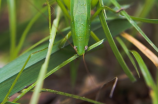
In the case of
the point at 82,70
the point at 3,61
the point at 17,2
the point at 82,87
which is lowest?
the point at 82,87

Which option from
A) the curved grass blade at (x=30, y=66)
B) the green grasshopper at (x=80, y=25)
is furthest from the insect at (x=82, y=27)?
the curved grass blade at (x=30, y=66)

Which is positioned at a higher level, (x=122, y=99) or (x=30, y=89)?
(x=30, y=89)

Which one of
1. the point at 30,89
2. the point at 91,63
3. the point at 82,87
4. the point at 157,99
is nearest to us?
the point at 157,99

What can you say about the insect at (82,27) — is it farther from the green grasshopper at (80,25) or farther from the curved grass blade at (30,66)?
the curved grass blade at (30,66)

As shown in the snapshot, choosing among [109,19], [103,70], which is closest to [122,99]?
[103,70]

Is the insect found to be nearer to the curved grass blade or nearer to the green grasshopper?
the green grasshopper

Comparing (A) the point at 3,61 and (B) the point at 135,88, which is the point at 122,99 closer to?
(B) the point at 135,88

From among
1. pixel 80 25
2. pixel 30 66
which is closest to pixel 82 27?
pixel 80 25

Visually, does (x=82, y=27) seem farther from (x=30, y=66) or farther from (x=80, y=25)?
(x=30, y=66)

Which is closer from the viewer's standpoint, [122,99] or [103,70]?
[122,99]

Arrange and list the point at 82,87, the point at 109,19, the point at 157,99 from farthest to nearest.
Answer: the point at 82,87, the point at 109,19, the point at 157,99

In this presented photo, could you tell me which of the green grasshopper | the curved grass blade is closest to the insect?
the green grasshopper
